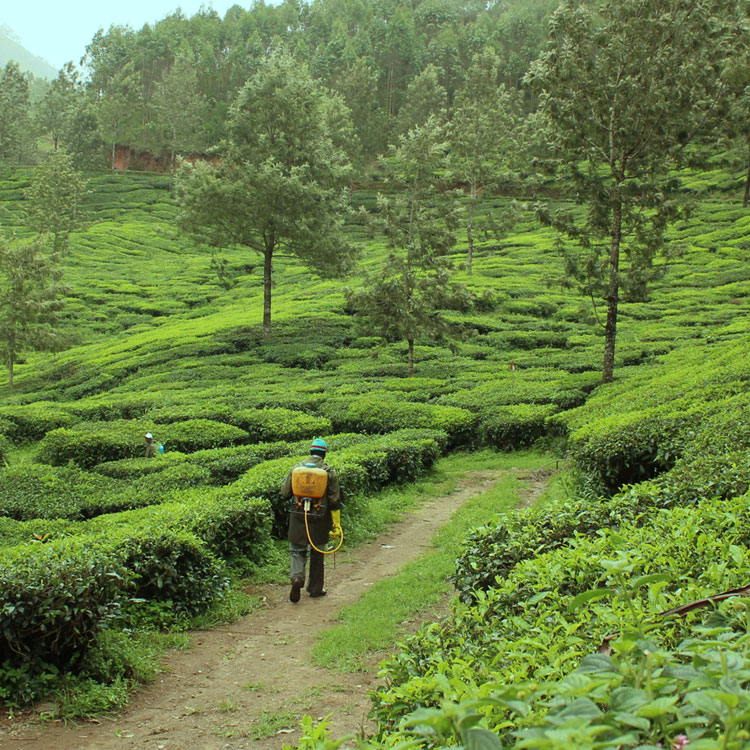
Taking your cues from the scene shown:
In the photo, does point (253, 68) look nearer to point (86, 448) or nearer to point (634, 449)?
point (86, 448)

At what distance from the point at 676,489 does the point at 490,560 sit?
2127mm

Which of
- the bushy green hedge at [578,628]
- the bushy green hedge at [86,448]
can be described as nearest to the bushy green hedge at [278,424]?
the bushy green hedge at [86,448]

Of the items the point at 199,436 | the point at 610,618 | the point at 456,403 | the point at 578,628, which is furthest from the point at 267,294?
the point at 610,618

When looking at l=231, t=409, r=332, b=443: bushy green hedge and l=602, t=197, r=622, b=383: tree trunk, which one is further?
l=602, t=197, r=622, b=383: tree trunk

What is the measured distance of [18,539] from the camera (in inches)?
334

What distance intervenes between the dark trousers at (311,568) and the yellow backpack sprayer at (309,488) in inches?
4.0

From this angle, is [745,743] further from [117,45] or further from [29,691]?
[117,45]

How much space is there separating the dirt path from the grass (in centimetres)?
17

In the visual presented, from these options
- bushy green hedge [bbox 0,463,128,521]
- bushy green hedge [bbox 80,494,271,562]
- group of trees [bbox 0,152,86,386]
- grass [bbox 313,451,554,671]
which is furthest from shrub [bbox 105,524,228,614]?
group of trees [bbox 0,152,86,386]

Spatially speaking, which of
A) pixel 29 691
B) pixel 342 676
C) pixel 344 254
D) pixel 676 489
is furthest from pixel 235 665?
pixel 344 254

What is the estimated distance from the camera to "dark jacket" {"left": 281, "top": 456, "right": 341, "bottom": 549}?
807 centimetres

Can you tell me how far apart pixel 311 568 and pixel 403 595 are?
1120 millimetres

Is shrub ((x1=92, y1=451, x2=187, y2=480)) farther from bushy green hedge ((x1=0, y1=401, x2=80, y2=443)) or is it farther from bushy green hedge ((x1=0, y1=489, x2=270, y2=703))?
bushy green hedge ((x1=0, y1=401, x2=80, y2=443))

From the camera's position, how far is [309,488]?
317 inches
